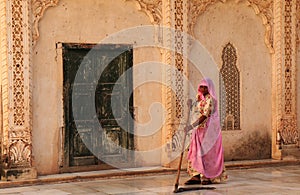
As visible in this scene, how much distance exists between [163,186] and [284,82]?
3.92 m

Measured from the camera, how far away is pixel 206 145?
8.57m

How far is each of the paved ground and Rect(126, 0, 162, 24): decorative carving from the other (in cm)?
267

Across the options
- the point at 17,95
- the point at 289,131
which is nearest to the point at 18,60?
the point at 17,95

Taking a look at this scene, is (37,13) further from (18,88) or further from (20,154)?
(20,154)

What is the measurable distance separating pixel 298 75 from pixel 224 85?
162cm

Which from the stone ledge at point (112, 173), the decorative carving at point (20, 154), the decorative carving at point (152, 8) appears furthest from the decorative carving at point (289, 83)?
the decorative carving at point (20, 154)

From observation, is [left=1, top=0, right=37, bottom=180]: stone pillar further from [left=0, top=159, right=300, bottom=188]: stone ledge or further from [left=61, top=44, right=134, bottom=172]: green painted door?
[left=61, top=44, right=134, bottom=172]: green painted door

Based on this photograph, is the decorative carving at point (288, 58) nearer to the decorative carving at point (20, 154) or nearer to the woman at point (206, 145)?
the woman at point (206, 145)

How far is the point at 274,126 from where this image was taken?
11.3m

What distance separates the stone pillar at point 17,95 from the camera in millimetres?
8828

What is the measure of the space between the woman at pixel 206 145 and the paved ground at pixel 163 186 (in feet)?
0.80

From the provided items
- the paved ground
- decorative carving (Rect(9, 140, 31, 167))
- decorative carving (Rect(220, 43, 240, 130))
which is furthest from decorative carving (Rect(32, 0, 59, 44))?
decorative carving (Rect(220, 43, 240, 130))

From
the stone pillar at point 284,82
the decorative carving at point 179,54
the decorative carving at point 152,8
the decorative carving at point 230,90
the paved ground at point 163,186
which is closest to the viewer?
the paved ground at point 163,186

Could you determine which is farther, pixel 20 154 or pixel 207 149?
pixel 20 154
